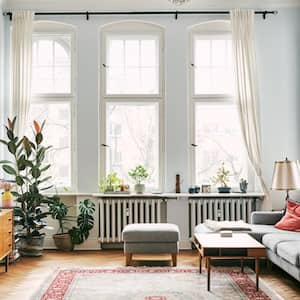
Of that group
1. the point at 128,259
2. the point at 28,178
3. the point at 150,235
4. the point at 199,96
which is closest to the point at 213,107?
the point at 199,96

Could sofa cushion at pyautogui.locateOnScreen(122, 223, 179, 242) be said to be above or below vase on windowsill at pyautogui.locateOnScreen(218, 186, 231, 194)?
below

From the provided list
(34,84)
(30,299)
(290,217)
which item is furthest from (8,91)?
(290,217)

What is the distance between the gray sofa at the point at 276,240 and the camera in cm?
477

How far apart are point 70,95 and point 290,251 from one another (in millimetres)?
3876

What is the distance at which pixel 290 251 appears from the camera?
4.80m

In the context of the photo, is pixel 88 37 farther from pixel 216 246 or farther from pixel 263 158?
pixel 216 246

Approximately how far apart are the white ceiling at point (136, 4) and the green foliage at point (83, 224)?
2665 mm

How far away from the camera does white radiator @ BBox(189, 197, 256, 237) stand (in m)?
7.18

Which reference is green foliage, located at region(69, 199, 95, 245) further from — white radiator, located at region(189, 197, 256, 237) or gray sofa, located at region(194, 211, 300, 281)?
gray sofa, located at region(194, 211, 300, 281)

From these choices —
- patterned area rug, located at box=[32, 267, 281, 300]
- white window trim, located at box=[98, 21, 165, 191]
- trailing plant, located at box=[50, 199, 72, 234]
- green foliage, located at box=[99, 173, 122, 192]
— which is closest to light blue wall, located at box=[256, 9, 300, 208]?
white window trim, located at box=[98, 21, 165, 191]

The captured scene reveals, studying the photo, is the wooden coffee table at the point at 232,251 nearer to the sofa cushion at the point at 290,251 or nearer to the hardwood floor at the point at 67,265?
the sofa cushion at the point at 290,251

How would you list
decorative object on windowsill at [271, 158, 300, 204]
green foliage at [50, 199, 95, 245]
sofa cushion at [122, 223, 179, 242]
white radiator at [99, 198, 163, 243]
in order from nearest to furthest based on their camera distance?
sofa cushion at [122, 223, 179, 242]
decorative object on windowsill at [271, 158, 300, 204]
green foliage at [50, 199, 95, 245]
white radiator at [99, 198, 163, 243]

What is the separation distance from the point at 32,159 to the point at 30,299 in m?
3.03

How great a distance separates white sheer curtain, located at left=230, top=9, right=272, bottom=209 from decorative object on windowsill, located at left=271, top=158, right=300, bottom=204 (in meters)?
0.68
